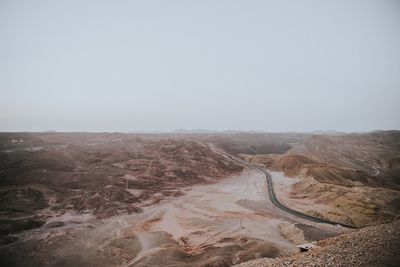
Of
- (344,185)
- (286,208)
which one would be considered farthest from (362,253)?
(344,185)

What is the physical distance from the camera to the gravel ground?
36.2 feet

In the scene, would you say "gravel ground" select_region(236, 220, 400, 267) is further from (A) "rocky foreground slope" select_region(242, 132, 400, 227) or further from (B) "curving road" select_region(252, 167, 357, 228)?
(A) "rocky foreground slope" select_region(242, 132, 400, 227)

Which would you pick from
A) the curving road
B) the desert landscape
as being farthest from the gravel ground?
the curving road

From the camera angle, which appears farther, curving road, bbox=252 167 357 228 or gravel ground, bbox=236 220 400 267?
curving road, bbox=252 167 357 228

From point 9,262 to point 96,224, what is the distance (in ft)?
34.3

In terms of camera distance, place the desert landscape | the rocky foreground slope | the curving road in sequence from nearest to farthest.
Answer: the desert landscape, the curving road, the rocky foreground slope

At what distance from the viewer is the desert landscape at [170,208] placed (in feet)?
83.2

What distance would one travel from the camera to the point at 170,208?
42000 millimetres

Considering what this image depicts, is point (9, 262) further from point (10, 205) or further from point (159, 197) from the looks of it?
point (159, 197)

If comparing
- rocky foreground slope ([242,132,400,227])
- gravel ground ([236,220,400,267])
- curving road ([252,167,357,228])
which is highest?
gravel ground ([236,220,400,267])

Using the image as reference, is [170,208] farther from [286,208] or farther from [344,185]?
[344,185]

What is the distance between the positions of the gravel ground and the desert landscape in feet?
0.42

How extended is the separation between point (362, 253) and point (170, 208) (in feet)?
107

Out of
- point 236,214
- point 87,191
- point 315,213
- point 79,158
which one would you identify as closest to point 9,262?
point 87,191
